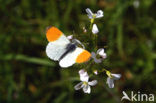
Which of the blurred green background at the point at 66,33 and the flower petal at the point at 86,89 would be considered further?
the blurred green background at the point at 66,33

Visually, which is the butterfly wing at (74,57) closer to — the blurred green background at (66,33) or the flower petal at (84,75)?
the flower petal at (84,75)

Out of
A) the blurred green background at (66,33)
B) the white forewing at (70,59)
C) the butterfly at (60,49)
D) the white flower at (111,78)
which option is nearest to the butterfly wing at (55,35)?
the butterfly at (60,49)

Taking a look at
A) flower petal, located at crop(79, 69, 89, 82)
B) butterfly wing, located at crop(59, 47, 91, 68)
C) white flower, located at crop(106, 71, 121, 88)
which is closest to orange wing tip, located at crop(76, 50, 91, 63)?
butterfly wing, located at crop(59, 47, 91, 68)

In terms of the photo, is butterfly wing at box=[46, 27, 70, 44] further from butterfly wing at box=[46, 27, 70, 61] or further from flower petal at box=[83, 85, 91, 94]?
flower petal at box=[83, 85, 91, 94]

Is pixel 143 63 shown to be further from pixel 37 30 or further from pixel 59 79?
pixel 37 30

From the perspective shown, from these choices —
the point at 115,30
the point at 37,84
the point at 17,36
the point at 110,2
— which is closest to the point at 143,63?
the point at 115,30

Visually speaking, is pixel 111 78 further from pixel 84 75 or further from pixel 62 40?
pixel 62 40

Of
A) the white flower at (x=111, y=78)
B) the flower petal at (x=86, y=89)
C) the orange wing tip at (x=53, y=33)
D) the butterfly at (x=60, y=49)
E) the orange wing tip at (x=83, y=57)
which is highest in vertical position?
the orange wing tip at (x=53, y=33)

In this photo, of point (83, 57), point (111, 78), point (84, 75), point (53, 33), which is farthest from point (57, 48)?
point (111, 78)
